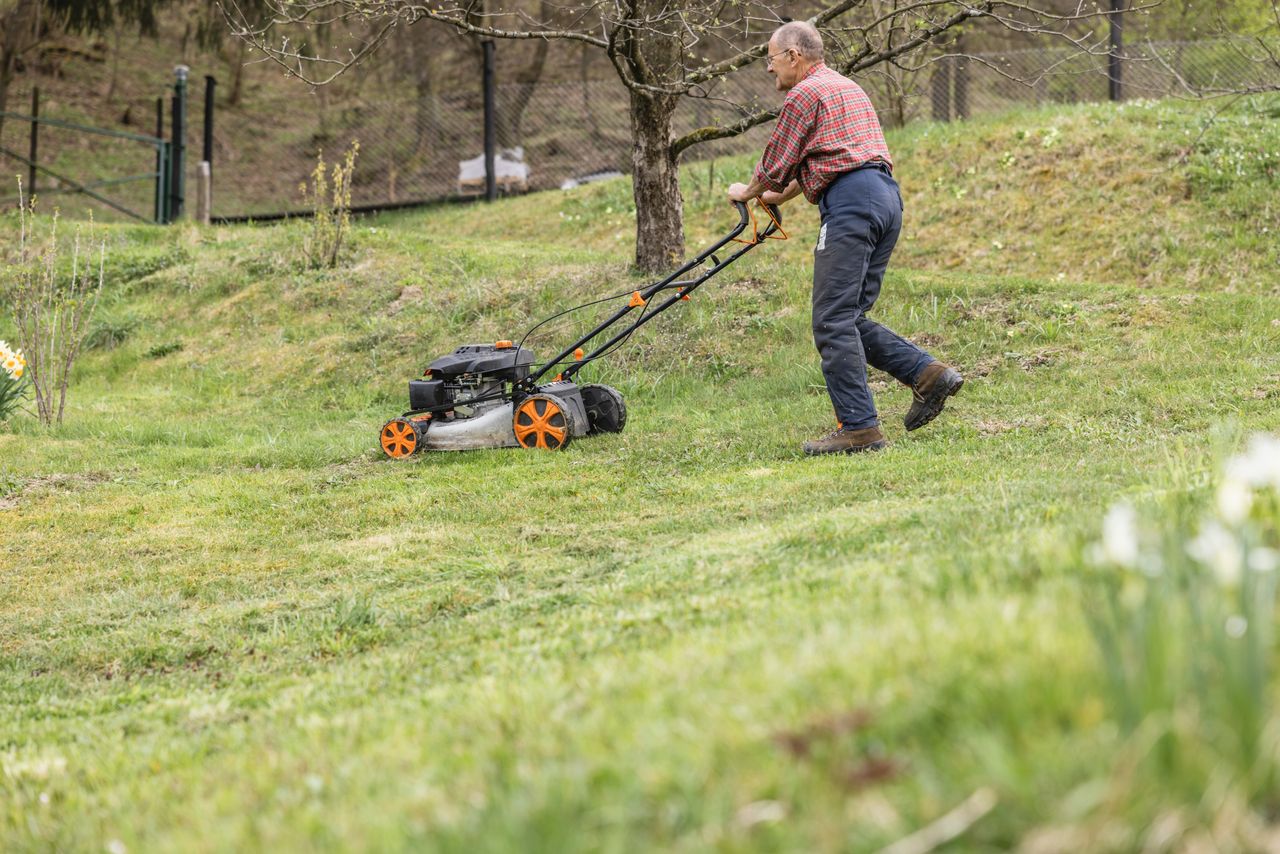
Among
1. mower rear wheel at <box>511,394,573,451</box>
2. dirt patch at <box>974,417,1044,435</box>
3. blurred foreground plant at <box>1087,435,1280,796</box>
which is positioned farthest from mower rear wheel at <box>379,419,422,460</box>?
blurred foreground plant at <box>1087,435,1280,796</box>

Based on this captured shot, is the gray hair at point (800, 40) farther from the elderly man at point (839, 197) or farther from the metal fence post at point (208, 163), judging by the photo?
the metal fence post at point (208, 163)

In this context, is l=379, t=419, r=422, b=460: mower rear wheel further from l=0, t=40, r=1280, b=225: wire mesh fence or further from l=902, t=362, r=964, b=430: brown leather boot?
l=0, t=40, r=1280, b=225: wire mesh fence

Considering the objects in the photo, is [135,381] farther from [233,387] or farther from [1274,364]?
[1274,364]

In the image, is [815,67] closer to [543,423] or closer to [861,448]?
[861,448]

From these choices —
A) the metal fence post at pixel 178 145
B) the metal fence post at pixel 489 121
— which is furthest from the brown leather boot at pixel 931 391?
the metal fence post at pixel 178 145

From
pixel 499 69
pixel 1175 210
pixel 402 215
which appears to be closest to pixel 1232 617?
pixel 1175 210

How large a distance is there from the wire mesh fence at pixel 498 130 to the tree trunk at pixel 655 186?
5485mm

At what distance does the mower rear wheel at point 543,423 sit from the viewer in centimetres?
759

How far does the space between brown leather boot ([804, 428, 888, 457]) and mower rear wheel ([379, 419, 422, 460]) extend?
95.0 inches

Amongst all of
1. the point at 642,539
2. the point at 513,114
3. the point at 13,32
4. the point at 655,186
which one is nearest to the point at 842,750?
the point at 642,539

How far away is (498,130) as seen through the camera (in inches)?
858

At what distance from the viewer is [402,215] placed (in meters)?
19.8

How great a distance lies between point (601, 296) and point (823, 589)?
7.42 metres

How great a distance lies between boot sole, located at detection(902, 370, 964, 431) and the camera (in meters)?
6.88
